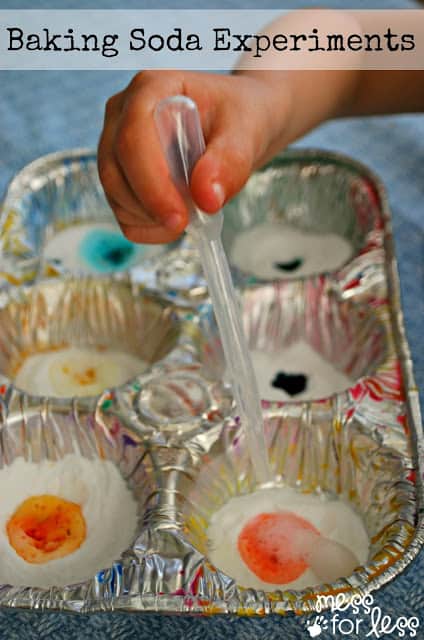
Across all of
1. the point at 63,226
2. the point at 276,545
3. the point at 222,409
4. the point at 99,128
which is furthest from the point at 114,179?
the point at 99,128

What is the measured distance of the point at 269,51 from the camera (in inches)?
41.3

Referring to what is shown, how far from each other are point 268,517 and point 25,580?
26 centimetres

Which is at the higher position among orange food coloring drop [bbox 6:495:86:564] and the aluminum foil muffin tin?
the aluminum foil muffin tin

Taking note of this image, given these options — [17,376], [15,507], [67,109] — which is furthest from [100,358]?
[67,109]

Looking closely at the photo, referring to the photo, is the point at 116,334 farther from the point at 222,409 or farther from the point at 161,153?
the point at 161,153

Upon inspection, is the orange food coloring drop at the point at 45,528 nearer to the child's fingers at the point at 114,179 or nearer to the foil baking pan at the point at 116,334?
the foil baking pan at the point at 116,334

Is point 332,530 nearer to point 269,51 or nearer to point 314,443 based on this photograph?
point 314,443

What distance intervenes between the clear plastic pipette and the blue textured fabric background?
0.70 ft

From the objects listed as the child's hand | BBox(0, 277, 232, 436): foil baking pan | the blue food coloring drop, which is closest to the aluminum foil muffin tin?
BBox(0, 277, 232, 436): foil baking pan

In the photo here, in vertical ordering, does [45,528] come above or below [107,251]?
below

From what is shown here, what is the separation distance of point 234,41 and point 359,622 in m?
0.72

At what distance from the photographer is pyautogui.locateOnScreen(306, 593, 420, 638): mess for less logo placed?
67 centimetres

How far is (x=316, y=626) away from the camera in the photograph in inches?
26.3

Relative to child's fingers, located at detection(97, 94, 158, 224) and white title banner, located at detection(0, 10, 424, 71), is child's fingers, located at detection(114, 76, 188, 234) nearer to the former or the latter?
child's fingers, located at detection(97, 94, 158, 224)
